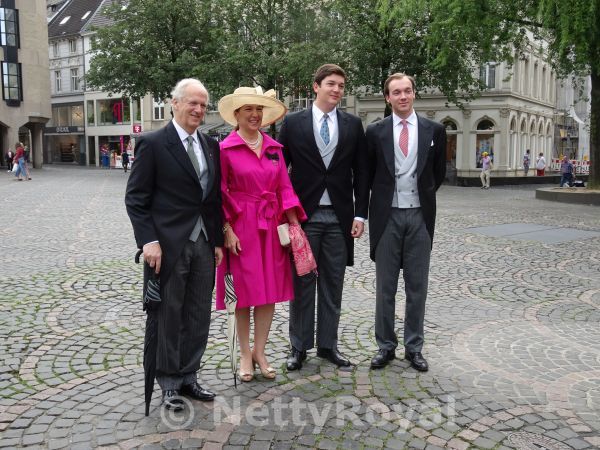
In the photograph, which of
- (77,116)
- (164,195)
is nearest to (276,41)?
(164,195)

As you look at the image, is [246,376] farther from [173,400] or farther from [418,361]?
[418,361]

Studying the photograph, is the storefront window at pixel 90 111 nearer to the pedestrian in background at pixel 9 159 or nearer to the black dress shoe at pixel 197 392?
the pedestrian in background at pixel 9 159

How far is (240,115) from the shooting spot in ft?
14.4

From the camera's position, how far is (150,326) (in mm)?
3932

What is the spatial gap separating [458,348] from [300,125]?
234cm

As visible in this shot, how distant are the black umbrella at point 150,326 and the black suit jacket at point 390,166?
1821 millimetres

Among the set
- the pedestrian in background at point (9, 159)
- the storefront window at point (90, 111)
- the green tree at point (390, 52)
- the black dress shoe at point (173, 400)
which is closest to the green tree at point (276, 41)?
the green tree at point (390, 52)

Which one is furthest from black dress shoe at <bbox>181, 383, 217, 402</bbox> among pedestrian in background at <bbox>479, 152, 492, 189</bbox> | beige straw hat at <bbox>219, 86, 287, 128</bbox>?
pedestrian in background at <bbox>479, 152, 492, 189</bbox>

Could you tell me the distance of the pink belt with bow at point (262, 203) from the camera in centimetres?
437

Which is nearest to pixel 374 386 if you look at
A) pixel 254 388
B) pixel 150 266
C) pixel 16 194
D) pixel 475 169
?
pixel 254 388

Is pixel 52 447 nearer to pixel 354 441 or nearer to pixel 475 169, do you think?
pixel 354 441

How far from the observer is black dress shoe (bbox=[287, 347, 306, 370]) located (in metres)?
4.73

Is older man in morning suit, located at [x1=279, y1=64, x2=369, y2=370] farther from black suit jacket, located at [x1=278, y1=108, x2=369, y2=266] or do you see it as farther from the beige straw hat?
the beige straw hat

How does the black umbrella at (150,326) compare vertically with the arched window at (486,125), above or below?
below
